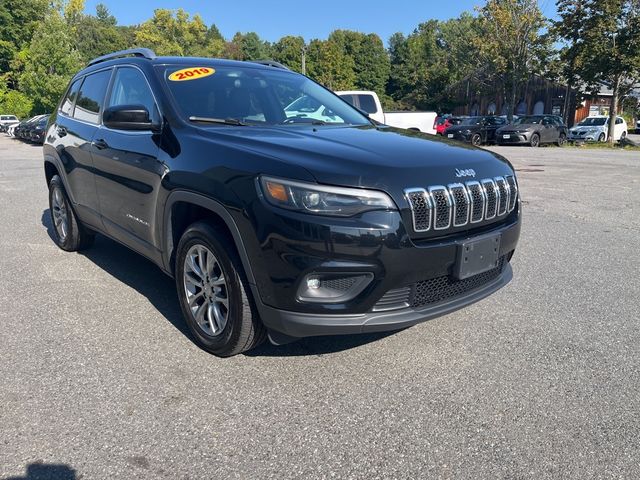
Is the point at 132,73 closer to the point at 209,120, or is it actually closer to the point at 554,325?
the point at 209,120

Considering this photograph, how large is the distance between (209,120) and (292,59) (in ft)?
246

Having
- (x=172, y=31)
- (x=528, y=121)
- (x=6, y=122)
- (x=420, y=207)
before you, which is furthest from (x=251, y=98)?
(x=172, y=31)

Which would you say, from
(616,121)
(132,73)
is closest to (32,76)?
(616,121)

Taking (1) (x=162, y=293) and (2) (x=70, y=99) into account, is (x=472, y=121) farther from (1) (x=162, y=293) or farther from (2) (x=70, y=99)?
(1) (x=162, y=293)

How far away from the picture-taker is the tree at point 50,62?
38.3 m

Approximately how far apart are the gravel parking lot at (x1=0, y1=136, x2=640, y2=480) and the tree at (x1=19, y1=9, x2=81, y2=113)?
39.5 metres

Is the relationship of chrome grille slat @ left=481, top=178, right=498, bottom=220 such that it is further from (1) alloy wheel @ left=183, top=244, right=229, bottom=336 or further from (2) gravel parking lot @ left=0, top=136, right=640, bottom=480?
(1) alloy wheel @ left=183, top=244, right=229, bottom=336

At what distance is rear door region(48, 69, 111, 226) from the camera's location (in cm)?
448

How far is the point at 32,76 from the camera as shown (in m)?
39.2

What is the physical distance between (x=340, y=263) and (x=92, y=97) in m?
3.31

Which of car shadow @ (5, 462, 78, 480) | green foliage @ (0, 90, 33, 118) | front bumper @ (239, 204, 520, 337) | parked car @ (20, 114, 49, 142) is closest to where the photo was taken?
car shadow @ (5, 462, 78, 480)

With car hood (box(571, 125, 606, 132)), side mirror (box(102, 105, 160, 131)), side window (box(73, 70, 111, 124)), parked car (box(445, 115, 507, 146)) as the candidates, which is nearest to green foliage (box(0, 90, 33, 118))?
parked car (box(445, 115, 507, 146))

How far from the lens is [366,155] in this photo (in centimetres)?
285

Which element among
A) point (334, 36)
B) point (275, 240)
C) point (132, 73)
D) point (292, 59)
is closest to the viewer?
point (275, 240)
